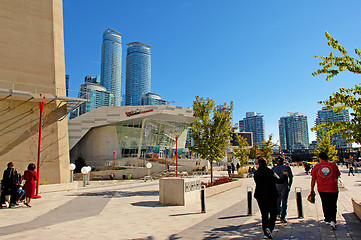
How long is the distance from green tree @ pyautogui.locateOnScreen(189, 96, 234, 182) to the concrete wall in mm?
10456

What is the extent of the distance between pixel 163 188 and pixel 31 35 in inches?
617

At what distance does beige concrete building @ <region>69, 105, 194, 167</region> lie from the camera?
156ft

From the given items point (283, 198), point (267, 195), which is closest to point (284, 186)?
point (283, 198)

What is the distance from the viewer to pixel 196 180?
10.3 meters

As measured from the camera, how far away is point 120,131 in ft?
169

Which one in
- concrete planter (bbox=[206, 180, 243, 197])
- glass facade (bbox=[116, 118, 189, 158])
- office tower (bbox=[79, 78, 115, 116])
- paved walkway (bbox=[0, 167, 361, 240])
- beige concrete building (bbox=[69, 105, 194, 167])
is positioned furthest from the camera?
office tower (bbox=[79, 78, 115, 116])

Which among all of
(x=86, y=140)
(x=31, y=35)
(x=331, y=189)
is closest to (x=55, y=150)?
(x=31, y=35)

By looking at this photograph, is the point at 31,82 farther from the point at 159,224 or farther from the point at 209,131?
the point at 159,224

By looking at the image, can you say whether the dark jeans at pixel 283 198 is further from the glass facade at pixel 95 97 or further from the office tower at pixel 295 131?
the office tower at pixel 295 131

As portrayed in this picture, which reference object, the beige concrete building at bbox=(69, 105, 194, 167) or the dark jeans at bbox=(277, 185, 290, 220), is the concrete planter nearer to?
the dark jeans at bbox=(277, 185, 290, 220)

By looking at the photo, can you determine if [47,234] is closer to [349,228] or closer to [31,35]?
[349,228]

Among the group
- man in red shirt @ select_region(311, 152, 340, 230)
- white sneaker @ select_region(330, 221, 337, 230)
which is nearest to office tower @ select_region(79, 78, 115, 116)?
man in red shirt @ select_region(311, 152, 340, 230)

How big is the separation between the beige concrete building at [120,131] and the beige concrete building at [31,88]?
29297mm

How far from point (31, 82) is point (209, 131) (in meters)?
13.2
